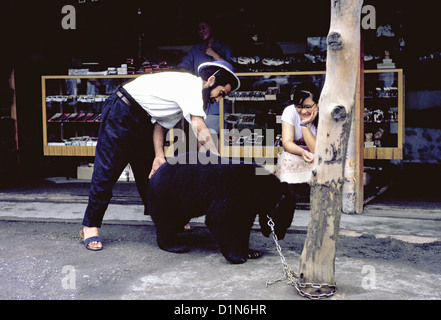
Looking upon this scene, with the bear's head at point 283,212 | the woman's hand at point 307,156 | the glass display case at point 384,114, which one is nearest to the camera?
the bear's head at point 283,212

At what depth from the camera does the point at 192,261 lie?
3.90m

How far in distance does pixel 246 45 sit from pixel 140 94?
375 cm

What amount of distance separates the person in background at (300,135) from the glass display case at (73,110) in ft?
9.07

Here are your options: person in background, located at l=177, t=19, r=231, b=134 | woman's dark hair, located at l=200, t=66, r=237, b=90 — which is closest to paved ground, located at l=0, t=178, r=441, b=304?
woman's dark hair, located at l=200, t=66, r=237, b=90

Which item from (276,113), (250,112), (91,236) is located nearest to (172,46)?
(250,112)

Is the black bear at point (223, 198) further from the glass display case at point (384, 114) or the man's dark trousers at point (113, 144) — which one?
the glass display case at point (384, 114)

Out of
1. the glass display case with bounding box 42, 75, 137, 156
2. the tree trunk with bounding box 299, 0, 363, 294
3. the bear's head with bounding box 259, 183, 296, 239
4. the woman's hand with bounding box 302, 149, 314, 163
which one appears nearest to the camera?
the tree trunk with bounding box 299, 0, 363, 294

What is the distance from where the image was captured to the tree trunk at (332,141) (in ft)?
9.98

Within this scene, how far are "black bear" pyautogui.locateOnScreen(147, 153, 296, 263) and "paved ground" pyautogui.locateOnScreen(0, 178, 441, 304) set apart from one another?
245 mm

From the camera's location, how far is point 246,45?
7547 mm

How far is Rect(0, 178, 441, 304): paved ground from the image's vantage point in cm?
325

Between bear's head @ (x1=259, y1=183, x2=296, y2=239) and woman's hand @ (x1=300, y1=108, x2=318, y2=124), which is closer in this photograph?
bear's head @ (x1=259, y1=183, x2=296, y2=239)

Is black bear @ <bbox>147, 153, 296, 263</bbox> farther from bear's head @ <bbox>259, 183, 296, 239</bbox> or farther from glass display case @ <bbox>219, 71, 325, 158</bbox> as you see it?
glass display case @ <bbox>219, 71, 325, 158</bbox>

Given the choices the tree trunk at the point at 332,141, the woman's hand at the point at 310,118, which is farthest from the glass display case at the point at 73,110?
the tree trunk at the point at 332,141
